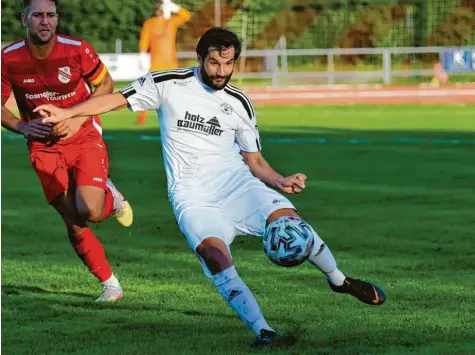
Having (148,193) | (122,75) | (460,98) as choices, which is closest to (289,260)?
(148,193)

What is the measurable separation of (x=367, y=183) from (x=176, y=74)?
9016 millimetres

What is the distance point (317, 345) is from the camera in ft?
23.0

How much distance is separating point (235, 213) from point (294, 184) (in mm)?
516

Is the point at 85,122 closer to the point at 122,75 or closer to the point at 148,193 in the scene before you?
the point at 148,193

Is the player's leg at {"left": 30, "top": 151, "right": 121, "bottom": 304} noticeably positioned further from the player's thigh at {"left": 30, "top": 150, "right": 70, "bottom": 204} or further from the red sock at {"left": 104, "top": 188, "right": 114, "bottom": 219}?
the red sock at {"left": 104, "top": 188, "right": 114, "bottom": 219}

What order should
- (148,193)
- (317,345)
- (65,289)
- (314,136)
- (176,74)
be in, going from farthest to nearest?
(314,136), (148,193), (65,289), (176,74), (317,345)

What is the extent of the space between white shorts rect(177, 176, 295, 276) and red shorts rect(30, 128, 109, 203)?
5.91ft

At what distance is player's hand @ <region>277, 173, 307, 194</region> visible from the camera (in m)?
7.26

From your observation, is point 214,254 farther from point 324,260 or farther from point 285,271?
point 285,271

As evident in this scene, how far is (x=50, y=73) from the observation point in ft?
29.9

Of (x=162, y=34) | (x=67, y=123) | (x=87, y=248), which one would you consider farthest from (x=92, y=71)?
(x=162, y=34)

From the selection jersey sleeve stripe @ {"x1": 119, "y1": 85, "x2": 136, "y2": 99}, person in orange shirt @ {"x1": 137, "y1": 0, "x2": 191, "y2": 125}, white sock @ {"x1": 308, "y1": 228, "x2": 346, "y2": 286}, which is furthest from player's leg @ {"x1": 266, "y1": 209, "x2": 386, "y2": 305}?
person in orange shirt @ {"x1": 137, "y1": 0, "x2": 191, "y2": 125}

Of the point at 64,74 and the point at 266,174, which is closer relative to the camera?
the point at 266,174

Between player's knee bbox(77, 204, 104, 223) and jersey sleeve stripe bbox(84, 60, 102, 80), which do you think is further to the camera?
jersey sleeve stripe bbox(84, 60, 102, 80)
